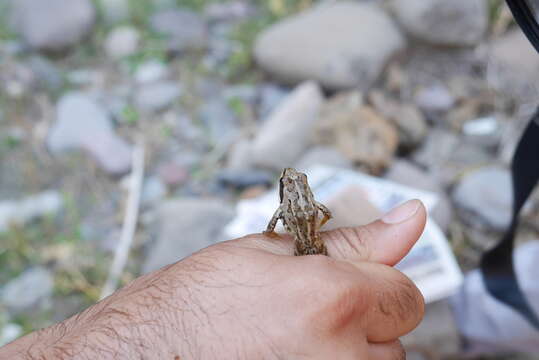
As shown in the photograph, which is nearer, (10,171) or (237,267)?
Result: (237,267)

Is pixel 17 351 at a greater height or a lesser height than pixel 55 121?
lesser

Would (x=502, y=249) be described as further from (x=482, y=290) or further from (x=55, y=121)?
(x=55, y=121)

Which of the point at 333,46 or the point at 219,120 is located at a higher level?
the point at 333,46

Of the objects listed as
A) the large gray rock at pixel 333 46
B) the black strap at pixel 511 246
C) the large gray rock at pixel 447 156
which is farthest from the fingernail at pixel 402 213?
the large gray rock at pixel 333 46

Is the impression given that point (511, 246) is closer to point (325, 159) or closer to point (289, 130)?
point (325, 159)

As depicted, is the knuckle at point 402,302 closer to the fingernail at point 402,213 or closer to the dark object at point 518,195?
the fingernail at point 402,213

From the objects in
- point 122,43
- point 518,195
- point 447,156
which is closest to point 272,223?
point 518,195

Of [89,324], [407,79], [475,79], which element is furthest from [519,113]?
[89,324]
